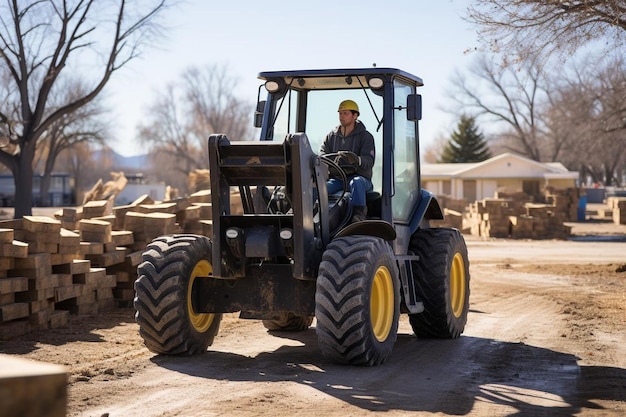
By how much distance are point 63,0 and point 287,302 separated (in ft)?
91.0

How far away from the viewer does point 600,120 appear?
45531mm

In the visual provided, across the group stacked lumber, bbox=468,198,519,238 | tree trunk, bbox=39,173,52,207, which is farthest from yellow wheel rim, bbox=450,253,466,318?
tree trunk, bbox=39,173,52,207

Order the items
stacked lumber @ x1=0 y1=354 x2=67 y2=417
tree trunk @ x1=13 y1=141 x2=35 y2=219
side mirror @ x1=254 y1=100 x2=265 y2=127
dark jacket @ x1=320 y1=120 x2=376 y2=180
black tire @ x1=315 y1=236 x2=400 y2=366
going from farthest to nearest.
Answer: tree trunk @ x1=13 y1=141 x2=35 y2=219 → side mirror @ x1=254 y1=100 x2=265 y2=127 → dark jacket @ x1=320 y1=120 x2=376 y2=180 → black tire @ x1=315 y1=236 x2=400 y2=366 → stacked lumber @ x1=0 y1=354 x2=67 y2=417

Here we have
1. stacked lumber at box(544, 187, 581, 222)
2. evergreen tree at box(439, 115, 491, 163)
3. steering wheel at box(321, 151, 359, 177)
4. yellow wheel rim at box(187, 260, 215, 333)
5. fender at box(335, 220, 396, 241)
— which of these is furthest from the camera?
evergreen tree at box(439, 115, 491, 163)

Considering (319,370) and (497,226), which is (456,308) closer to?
(319,370)

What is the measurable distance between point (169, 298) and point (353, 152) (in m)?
2.47

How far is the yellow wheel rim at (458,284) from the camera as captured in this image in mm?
11933

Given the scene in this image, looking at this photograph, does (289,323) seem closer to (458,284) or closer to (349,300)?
(458,284)

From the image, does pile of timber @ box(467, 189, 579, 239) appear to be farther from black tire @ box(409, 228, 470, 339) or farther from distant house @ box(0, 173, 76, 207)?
distant house @ box(0, 173, 76, 207)

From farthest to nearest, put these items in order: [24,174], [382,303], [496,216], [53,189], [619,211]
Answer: [53,189] < [619,211] < [496,216] < [24,174] < [382,303]

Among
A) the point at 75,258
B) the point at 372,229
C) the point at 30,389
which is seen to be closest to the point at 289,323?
the point at 372,229

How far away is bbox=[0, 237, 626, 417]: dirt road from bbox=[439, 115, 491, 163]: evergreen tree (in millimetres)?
74578

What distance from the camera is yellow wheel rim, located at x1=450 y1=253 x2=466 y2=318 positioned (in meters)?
11.9

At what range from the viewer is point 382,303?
31.0ft
